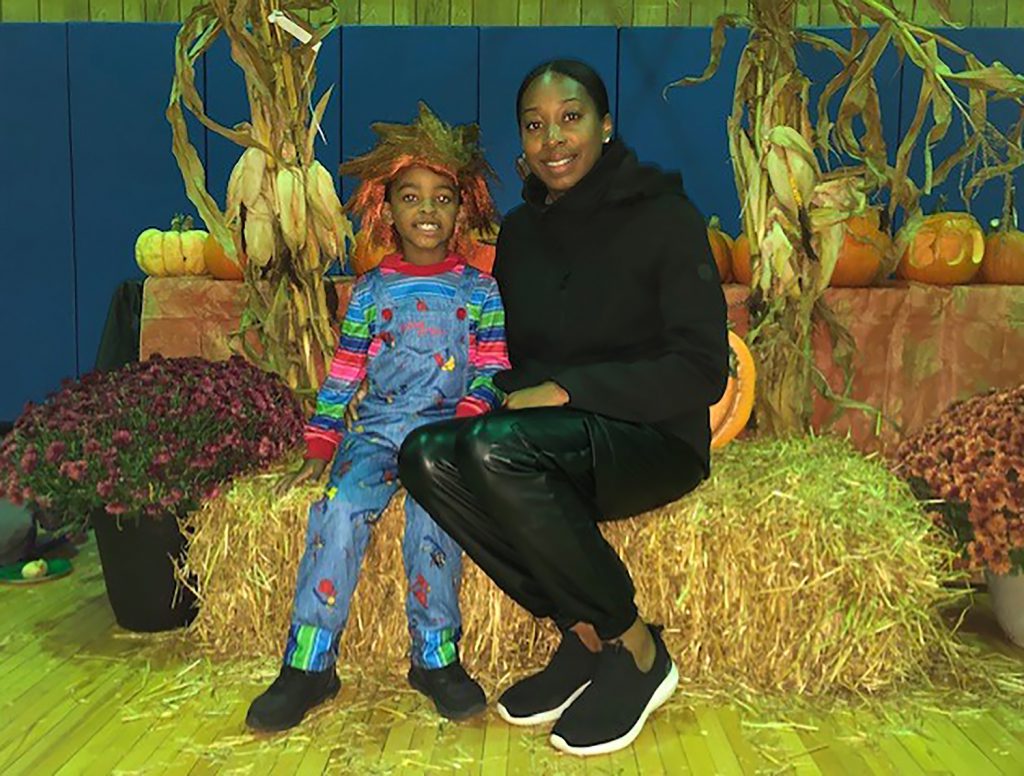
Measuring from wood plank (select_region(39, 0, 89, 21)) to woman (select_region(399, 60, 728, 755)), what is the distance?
13.2ft

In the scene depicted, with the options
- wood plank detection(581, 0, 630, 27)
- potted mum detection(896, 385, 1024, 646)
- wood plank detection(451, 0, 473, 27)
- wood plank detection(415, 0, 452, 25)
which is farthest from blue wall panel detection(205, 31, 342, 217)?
potted mum detection(896, 385, 1024, 646)

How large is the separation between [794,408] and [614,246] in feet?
3.20

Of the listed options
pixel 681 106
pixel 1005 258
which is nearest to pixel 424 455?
pixel 1005 258

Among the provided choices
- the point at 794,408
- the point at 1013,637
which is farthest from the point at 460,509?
the point at 1013,637

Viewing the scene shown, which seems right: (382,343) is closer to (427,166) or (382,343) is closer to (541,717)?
(427,166)

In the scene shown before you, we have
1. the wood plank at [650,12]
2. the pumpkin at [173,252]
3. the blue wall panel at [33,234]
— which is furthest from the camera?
the wood plank at [650,12]

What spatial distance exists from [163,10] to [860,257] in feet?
12.0

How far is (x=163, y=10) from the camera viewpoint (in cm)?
503

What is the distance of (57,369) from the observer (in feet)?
15.8

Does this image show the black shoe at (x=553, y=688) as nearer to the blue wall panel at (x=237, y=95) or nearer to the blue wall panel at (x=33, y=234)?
the blue wall panel at (x=237, y=95)

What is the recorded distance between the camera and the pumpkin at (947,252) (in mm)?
3182

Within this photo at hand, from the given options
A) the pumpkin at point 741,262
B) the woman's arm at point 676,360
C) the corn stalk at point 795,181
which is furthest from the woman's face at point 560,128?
the pumpkin at point 741,262

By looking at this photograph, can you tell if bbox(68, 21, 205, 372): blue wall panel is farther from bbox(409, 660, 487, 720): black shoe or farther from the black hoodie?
bbox(409, 660, 487, 720): black shoe

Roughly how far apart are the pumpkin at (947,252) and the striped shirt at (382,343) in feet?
5.30
